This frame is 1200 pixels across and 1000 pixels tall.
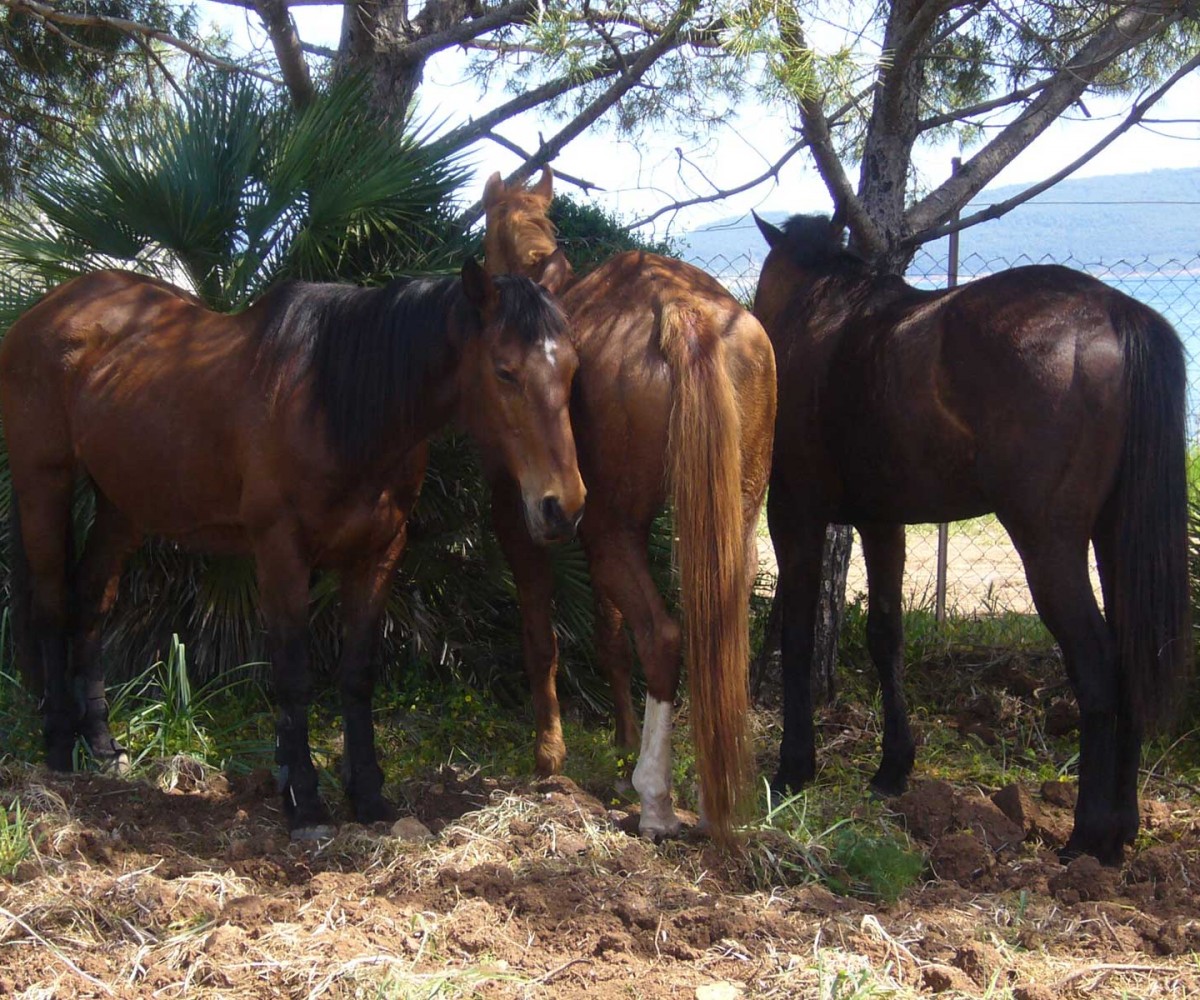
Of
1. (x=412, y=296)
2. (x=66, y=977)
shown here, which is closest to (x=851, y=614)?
(x=412, y=296)

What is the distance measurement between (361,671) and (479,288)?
1.37 meters

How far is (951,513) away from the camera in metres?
4.30

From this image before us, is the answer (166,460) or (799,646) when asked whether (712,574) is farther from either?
(166,460)

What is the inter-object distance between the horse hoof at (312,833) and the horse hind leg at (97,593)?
41.9 inches

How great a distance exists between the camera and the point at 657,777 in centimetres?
377

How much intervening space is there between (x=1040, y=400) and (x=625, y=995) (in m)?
2.21

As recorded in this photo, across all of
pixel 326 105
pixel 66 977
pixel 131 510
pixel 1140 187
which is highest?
pixel 1140 187

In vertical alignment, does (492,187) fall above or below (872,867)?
above

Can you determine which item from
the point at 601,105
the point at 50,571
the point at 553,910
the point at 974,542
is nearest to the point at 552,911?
the point at 553,910

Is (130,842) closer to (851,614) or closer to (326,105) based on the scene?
(326,105)

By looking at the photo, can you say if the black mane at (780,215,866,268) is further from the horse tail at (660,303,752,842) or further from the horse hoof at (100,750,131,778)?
the horse hoof at (100,750,131,778)

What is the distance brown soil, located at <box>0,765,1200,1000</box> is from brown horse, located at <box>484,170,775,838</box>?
386mm

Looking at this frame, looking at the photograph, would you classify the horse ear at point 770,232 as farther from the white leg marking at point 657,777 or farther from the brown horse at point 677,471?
the white leg marking at point 657,777

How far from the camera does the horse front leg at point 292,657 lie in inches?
153
